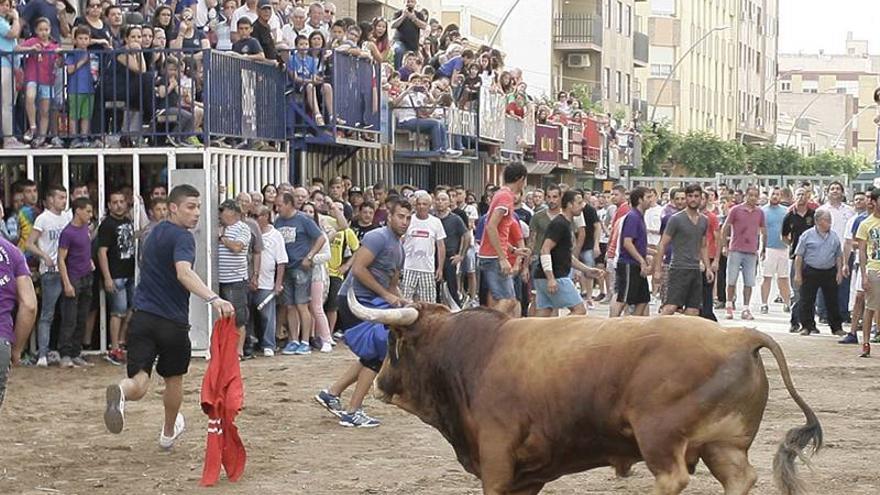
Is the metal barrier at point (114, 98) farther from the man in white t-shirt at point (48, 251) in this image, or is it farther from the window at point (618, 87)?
the window at point (618, 87)

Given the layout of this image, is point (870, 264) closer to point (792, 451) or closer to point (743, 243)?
point (743, 243)

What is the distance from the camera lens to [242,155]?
17.6m

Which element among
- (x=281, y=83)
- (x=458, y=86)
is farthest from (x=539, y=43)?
(x=281, y=83)

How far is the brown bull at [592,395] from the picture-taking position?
7266mm

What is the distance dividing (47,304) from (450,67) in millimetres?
11917

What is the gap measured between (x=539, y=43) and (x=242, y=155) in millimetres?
43616

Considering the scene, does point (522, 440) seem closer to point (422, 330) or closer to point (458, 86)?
point (422, 330)

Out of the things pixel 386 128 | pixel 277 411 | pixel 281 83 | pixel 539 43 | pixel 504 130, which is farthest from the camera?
pixel 539 43

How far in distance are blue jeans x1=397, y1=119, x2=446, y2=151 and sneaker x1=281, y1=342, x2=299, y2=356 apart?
25.5 feet

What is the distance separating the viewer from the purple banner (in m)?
34.2

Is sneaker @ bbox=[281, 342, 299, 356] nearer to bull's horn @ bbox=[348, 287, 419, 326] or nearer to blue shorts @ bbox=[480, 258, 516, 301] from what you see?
blue shorts @ bbox=[480, 258, 516, 301]

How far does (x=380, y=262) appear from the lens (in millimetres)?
11352

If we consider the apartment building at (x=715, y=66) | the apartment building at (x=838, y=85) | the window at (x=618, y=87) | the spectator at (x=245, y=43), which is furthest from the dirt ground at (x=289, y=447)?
the apartment building at (x=838, y=85)

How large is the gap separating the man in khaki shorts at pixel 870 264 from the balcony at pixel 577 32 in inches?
1726
